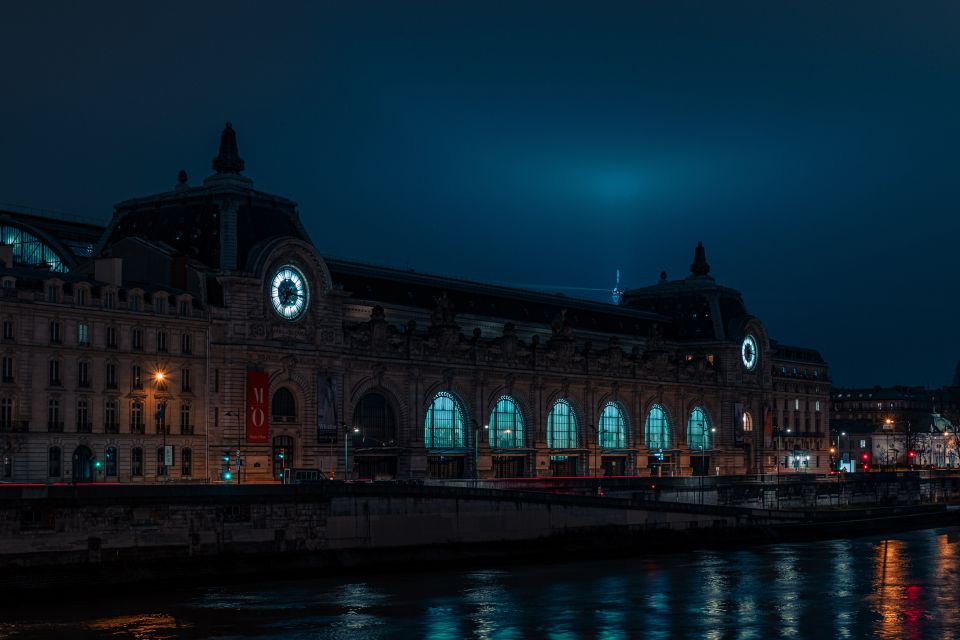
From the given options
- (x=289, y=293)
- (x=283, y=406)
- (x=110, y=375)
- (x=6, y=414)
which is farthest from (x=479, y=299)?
(x=6, y=414)

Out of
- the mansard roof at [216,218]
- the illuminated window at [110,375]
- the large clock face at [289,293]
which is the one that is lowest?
the illuminated window at [110,375]

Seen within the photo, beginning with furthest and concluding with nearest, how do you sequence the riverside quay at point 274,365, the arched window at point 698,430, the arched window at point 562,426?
1. the arched window at point 698,430
2. the arched window at point 562,426
3. the riverside quay at point 274,365

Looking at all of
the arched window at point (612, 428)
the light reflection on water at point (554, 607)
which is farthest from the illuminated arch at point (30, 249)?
the arched window at point (612, 428)

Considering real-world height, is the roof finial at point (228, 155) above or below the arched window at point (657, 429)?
above

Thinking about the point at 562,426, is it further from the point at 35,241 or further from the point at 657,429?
the point at 35,241

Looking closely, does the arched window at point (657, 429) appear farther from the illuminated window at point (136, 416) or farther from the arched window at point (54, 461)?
the arched window at point (54, 461)

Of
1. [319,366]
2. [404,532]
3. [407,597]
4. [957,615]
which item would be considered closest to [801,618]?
[957,615]

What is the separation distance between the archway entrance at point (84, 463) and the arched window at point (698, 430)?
310ft

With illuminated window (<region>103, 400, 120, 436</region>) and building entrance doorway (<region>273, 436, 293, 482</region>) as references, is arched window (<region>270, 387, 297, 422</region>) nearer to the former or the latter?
building entrance doorway (<region>273, 436, 293, 482</region>)

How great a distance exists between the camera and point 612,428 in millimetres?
170375

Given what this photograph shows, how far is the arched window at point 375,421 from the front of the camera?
135750mm

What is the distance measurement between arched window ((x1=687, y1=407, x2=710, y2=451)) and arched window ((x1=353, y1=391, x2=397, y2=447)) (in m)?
56.7

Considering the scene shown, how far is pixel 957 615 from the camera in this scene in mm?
79062

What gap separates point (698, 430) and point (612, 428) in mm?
21832
